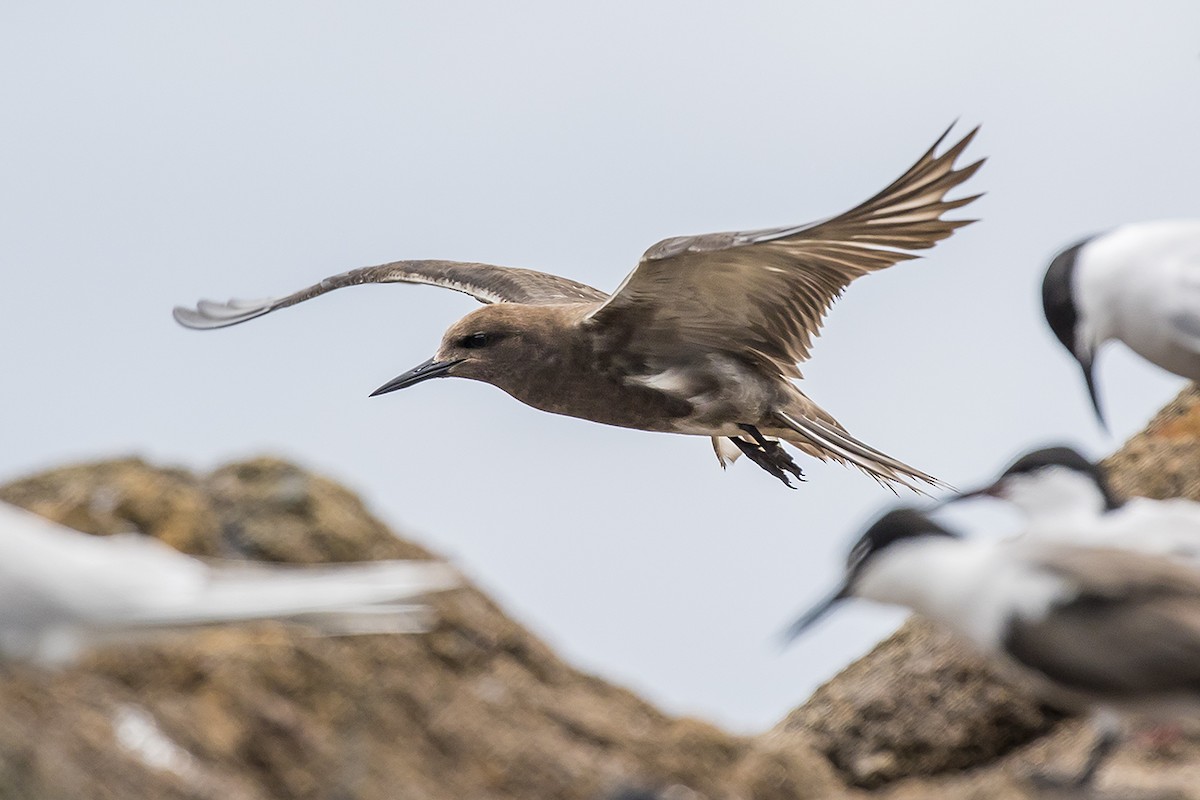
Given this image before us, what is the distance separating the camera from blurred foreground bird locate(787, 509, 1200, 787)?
13.6ft

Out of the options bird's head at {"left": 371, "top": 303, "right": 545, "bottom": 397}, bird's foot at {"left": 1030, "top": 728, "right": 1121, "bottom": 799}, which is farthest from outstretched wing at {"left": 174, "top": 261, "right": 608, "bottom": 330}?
bird's foot at {"left": 1030, "top": 728, "right": 1121, "bottom": 799}

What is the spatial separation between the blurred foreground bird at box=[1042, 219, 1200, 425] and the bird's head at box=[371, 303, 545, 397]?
3.00 metres

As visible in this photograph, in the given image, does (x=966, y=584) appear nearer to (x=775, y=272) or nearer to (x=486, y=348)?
(x=775, y=272)

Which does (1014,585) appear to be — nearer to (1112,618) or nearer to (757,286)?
(1112,618)

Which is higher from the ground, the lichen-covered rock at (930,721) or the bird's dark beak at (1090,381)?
the bird's dark beak at (1090,381)

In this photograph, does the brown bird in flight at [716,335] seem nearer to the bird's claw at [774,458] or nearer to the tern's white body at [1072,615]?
the bird's claw at [774,458]

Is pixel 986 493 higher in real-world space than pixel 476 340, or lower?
higher

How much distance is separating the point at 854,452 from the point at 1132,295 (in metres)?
2.40

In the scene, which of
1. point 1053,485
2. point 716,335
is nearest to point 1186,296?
point 1053,485

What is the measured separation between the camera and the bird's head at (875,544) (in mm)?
4629

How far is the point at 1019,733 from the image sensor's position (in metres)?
5.97

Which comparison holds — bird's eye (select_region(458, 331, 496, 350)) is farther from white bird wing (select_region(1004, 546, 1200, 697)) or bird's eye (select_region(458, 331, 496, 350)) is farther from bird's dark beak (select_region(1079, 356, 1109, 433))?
white bird wing (select_region(1004, 546, 1200, 697))

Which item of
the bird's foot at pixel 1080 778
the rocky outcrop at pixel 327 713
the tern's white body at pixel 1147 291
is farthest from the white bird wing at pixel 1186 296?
the bird's foot at pixel 1080 778

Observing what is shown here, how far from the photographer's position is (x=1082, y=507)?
5156 mm
